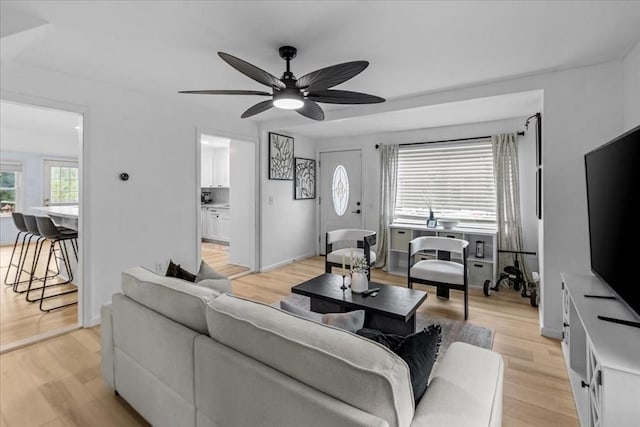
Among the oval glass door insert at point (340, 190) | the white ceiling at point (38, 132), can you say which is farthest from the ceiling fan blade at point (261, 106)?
the white ceiling at point (38, 132)

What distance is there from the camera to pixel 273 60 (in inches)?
103

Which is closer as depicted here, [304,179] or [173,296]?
[173,296]

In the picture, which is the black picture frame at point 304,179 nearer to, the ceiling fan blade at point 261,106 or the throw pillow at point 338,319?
the ceiling fan blade at point 261,106

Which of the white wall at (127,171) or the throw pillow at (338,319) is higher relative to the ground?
the white wall at (127,171)

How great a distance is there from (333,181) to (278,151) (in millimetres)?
1360

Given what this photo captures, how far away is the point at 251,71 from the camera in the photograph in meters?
1.92

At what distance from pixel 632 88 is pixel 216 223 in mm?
7027

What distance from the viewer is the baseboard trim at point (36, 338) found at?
2580 millimetres

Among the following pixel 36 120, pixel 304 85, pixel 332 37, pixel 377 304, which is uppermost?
pixel 36 120

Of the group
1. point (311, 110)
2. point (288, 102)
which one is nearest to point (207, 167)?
point (311, 110)

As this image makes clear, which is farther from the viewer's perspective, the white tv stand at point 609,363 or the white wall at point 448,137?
the white wall at point 448,137

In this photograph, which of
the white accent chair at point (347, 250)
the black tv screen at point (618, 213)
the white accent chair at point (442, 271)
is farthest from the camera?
the white accent chair at point (347, 250)

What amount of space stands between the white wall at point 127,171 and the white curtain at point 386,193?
2822mm

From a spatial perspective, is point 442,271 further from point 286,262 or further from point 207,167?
point 207,167
